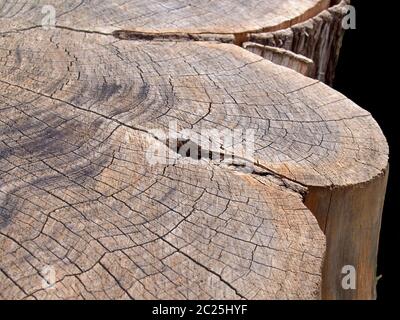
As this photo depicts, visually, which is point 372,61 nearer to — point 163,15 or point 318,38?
point 318,38

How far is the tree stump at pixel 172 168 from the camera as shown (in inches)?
58.8

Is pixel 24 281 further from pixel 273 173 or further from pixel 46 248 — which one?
pixel 273 173

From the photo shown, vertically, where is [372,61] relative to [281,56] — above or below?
below

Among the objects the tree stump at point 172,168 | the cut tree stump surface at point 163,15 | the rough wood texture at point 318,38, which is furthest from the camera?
the rough wood texture at point 318,38

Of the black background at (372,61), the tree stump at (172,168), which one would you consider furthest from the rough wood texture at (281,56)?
the black background at (372,61)

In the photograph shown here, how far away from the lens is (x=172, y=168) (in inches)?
68.6

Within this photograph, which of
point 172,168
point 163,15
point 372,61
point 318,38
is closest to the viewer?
point 172,168

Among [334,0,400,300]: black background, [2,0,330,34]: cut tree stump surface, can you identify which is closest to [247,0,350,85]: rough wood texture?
[2,0,330,34]: cut tree stump surface

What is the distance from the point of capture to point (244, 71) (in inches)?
88.6

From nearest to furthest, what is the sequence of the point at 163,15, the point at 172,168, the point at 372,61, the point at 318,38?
the point at 172,168 → the point at 163,15 → the point at 318,38 → the point at 372,61

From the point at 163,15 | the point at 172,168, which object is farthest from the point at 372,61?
the point at 172,168

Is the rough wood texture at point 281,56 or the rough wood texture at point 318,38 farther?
the rough wood texture at point 318,38

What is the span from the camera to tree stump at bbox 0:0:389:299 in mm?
1493

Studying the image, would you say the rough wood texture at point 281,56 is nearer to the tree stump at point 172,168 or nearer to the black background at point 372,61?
the tree stump at point 172,168
